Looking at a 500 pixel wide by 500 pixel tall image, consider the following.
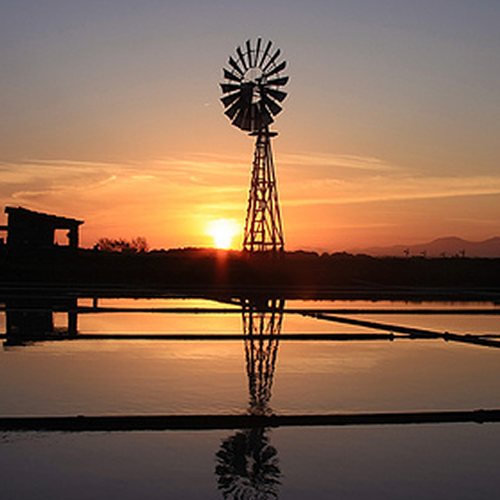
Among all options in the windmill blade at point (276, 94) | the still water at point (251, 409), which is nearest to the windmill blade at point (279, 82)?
the windmill blade at point (276, 94)

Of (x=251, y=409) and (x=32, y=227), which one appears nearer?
(x=251, y=409)

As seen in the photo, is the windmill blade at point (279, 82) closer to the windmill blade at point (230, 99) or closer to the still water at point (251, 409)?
the windmill blade at point (230, 99)

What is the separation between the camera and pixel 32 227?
3919 cm

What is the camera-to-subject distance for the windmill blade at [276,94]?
49594 mm

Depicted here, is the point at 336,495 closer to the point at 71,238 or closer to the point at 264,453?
the point at 264,453

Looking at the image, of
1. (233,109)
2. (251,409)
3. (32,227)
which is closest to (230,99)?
(233,109)

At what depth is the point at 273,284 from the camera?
42875mm

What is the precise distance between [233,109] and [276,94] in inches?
129

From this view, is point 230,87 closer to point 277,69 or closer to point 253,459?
point 277,69

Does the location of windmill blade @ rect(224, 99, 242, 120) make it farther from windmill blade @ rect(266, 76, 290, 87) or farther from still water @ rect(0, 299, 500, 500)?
still water @ rect(0, 299, 500, 500)

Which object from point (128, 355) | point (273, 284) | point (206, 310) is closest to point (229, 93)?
point (273, 284)

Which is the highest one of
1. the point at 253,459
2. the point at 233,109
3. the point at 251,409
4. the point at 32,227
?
the point at 233,109

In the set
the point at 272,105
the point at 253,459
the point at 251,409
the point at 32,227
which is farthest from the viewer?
the point at 272,105

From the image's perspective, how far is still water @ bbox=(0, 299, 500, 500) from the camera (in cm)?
561
